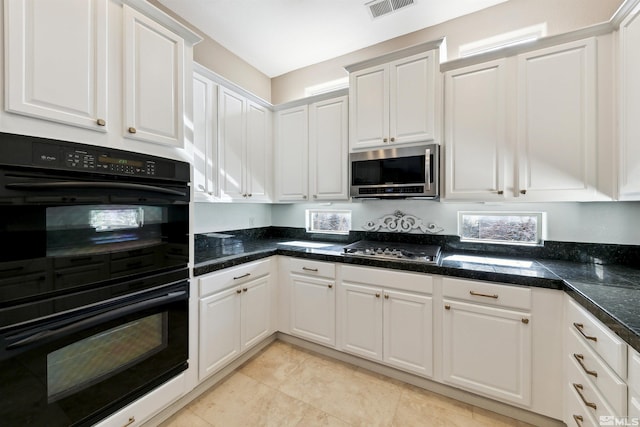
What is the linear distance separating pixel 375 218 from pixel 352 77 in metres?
1.42

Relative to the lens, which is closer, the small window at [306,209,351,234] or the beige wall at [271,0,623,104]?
the beige wall at [271,0,623,104]

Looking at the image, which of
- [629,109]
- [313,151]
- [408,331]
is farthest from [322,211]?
[629,109]

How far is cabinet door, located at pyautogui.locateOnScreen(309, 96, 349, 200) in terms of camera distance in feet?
8.38

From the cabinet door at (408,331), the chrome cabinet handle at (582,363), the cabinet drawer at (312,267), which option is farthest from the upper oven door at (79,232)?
the chrome cabinet handle at (582,363)

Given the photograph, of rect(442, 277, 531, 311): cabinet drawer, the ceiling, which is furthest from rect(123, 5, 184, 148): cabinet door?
rect(442, 277, 531, 311): cabinet drawer

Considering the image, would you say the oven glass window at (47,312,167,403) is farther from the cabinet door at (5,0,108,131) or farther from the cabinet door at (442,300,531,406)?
the cabinet door at (442,300,531,406)

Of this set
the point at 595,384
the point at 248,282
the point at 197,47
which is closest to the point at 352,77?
the point at 197,47

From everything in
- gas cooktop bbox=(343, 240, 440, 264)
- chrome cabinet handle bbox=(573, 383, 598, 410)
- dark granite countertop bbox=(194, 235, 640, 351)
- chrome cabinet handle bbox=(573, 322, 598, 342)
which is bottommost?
chrome cabinet handle bbox=(573, 383, 598, 410)

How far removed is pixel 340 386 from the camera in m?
1.99

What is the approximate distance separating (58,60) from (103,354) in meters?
1.45

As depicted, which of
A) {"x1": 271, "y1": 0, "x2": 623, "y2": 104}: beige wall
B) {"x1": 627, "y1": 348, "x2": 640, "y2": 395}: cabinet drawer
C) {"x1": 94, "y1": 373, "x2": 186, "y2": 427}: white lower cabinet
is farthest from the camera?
{"x1": 271, "y1": 0, "x2": 623, "y2": 104}: beige wall

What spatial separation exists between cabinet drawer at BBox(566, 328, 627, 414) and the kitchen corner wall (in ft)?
3.04

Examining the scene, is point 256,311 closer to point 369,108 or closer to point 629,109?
point 369,108

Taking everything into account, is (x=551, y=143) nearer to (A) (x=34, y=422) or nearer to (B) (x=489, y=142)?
(B) (x=489, y=142)
